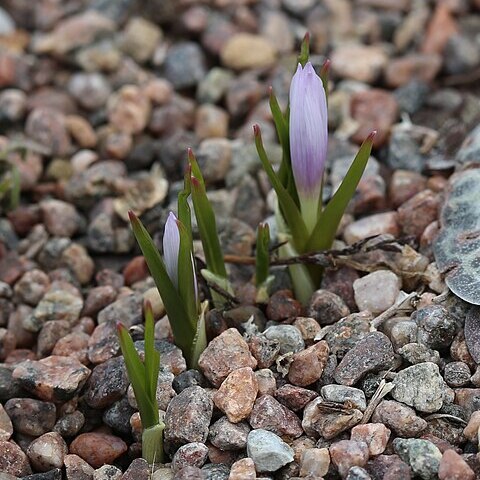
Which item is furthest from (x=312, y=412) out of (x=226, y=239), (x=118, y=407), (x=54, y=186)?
(x=54, y=186)

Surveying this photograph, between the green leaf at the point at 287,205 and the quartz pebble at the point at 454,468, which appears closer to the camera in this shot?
the quartz pebble at the point at 454,468

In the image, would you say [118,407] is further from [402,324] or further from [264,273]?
[402,324]

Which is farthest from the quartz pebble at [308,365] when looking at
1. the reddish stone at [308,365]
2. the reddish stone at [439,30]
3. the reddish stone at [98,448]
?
the reddish stone at [439,30]

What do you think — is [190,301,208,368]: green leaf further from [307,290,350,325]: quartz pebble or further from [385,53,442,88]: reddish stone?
[385,53,442,88]: reddish stone

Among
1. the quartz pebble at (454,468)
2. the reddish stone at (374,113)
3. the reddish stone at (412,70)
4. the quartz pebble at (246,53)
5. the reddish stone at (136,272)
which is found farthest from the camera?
the quartz pebble at (246,53)

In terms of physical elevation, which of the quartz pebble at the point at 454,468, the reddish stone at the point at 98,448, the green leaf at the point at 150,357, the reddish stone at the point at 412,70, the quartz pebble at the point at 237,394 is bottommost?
the reddish stone at the point at 98,448

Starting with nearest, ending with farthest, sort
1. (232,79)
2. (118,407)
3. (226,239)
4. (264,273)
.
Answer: (118,407) < (264,273) < (226,239) < (232,79)

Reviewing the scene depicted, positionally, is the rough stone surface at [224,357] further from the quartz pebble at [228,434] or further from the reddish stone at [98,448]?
the reddish stone at [98,448]
